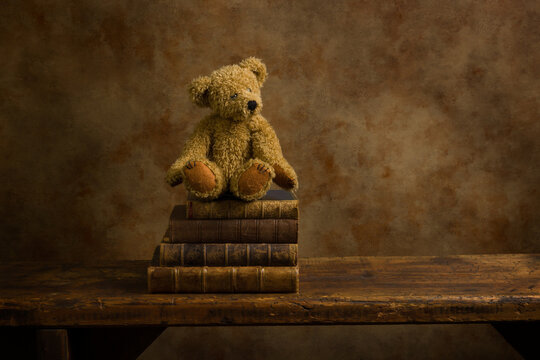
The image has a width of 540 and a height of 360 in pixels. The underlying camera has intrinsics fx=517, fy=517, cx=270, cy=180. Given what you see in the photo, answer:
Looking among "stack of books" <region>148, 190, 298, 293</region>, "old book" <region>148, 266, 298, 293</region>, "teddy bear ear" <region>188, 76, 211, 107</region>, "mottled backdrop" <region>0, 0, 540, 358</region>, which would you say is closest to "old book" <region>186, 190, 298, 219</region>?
"stack of books" <region>148, 190, 298, 293</region>

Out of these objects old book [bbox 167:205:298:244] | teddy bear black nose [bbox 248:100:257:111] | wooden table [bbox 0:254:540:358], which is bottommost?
wooden table [bbox 0:254:540:358]

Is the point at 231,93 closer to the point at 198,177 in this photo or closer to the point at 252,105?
the point at 252,105

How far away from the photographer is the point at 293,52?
5.07ft

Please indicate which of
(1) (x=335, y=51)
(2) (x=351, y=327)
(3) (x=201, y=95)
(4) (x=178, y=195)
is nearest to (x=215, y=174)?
(3) (x=201, y=95)

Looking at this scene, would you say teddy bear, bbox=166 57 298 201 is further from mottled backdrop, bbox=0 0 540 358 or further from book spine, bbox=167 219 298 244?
mottled backdrop, bbox=0 0 540 358

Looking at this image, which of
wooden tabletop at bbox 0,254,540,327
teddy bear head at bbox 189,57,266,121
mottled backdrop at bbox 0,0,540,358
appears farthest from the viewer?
mottled backdrop at bbox 0,0,540,358

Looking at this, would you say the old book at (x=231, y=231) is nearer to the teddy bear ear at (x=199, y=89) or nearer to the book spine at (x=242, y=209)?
the book spine at (x=242, y=209)

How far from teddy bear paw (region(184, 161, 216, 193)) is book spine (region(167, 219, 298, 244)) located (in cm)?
7

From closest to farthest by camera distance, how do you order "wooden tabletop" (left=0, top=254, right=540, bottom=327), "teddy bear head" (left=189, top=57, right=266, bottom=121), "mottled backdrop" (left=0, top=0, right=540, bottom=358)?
1. "wooden tabletop" (left=0, top=254, right=540, bottom=327)
2. "teddy bear head" (left=189, top=57, right=266, bottom=121)
3. "mottled backdrop" (left=0, top=0, right=540, bottom=358)

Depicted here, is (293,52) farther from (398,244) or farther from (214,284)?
(214,284)

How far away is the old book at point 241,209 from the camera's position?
106cm

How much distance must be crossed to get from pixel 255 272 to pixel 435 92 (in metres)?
0.88

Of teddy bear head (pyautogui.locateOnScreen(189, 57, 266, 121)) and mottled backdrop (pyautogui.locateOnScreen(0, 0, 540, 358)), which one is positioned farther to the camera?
mottled backdrop (pyautogui.locateOnScreen(0, 0, 540, 358))

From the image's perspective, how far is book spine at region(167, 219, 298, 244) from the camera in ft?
3.45
